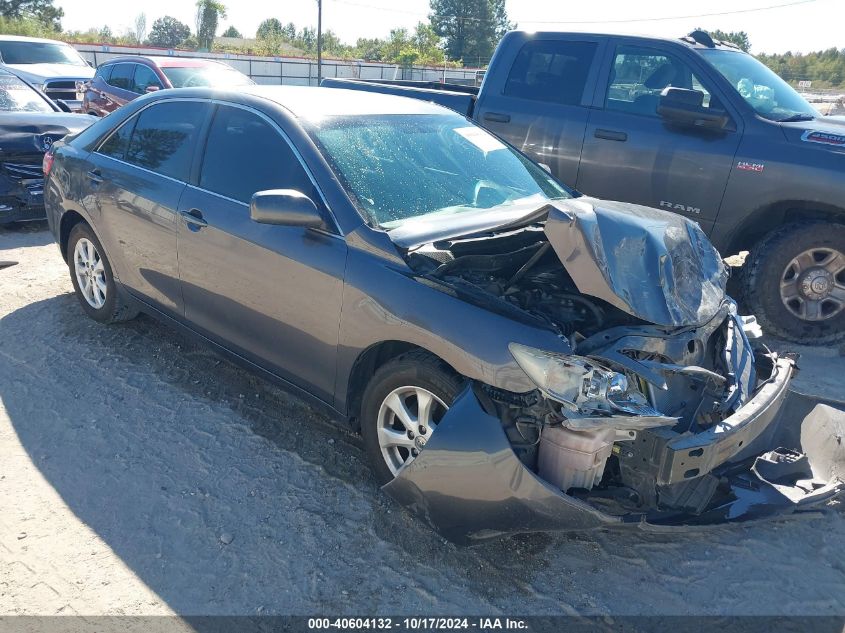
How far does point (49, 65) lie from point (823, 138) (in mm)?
15047

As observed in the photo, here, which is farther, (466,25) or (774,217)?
(466,25)

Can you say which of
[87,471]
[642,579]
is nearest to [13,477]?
[87,471]

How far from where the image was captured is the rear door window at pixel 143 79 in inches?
438

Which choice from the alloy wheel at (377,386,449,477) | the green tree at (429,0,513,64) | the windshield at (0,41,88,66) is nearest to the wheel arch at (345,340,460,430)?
the alloy wheel at (377,386,449,477)

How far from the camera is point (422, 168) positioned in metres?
3.62

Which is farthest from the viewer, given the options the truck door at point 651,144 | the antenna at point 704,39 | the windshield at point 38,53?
the windshield at point 38,53

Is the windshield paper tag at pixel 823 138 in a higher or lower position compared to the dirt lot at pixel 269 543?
higher

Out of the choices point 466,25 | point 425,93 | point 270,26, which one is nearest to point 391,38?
point 466,25

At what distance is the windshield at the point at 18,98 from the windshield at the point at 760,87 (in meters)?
7.33

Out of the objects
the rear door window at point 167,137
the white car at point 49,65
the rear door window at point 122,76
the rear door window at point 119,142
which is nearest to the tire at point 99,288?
the rear door window at point 119,142

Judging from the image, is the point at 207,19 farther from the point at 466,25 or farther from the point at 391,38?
the point at 466,25

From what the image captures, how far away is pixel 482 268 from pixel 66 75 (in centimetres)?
1399

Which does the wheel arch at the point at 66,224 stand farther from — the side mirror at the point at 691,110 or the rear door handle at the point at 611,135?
the side mirror at the point at 691,110

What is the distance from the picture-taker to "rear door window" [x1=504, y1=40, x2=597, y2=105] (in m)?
5.90
